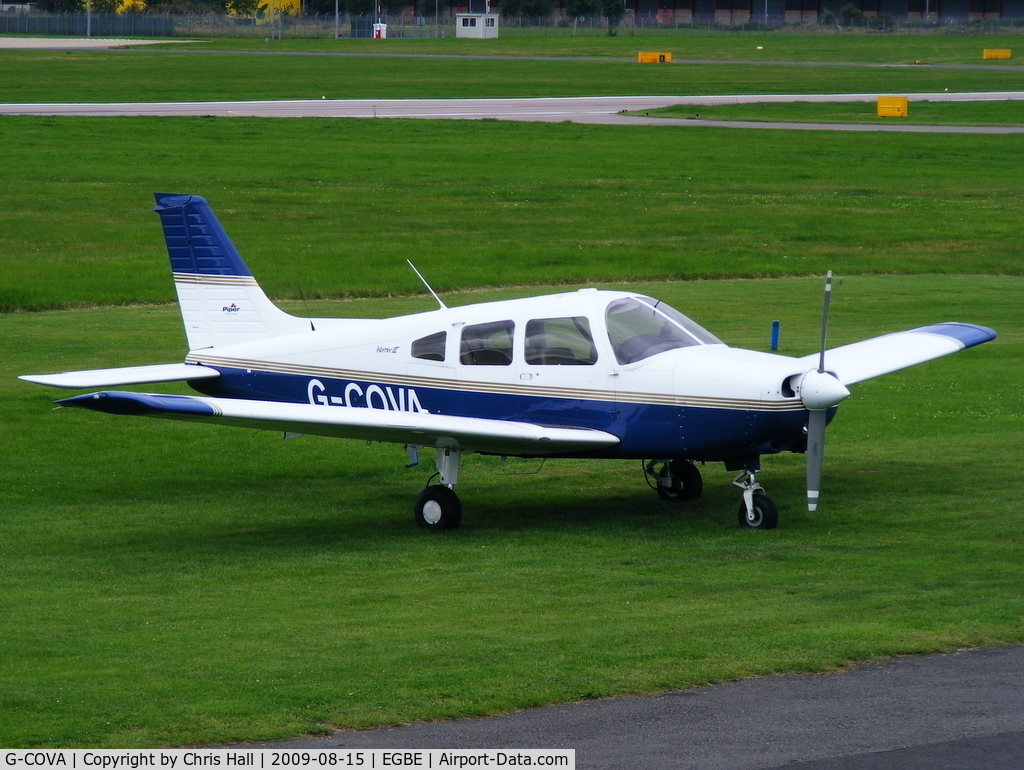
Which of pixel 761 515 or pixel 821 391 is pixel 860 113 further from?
pixel 821 391

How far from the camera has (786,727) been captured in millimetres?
8109

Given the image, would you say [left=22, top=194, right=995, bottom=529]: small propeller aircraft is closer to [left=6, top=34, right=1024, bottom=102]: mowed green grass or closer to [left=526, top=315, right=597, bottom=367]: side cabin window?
[left=526, top=315, right=597, bottom=367]: side cabin window

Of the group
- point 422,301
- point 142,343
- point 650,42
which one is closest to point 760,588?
point 142,343

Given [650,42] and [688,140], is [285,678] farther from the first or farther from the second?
[650,42]

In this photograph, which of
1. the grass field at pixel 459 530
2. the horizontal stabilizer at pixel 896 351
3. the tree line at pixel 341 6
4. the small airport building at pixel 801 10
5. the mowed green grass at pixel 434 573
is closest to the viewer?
the mowed green grass at pixel 434 573

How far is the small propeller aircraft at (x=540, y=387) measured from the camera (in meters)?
12.7

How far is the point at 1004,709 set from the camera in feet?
27.4

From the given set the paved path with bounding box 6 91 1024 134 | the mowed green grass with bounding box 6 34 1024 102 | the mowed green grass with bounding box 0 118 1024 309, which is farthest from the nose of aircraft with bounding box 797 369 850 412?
the mowed green grass with bounding box 6 34 1024 102

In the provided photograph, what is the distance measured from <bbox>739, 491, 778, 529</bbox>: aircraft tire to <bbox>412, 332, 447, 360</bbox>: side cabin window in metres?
3.31

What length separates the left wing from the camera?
12734mm

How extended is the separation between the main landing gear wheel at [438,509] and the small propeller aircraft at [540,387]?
0.01 metres

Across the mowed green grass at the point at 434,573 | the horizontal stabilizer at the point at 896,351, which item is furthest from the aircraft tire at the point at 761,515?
the horizontal stabilizer at the point at 896,351

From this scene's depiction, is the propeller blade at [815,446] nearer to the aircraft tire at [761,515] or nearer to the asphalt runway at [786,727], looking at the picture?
the aircraft tire at [761,515]

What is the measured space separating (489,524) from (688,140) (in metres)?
39.2
